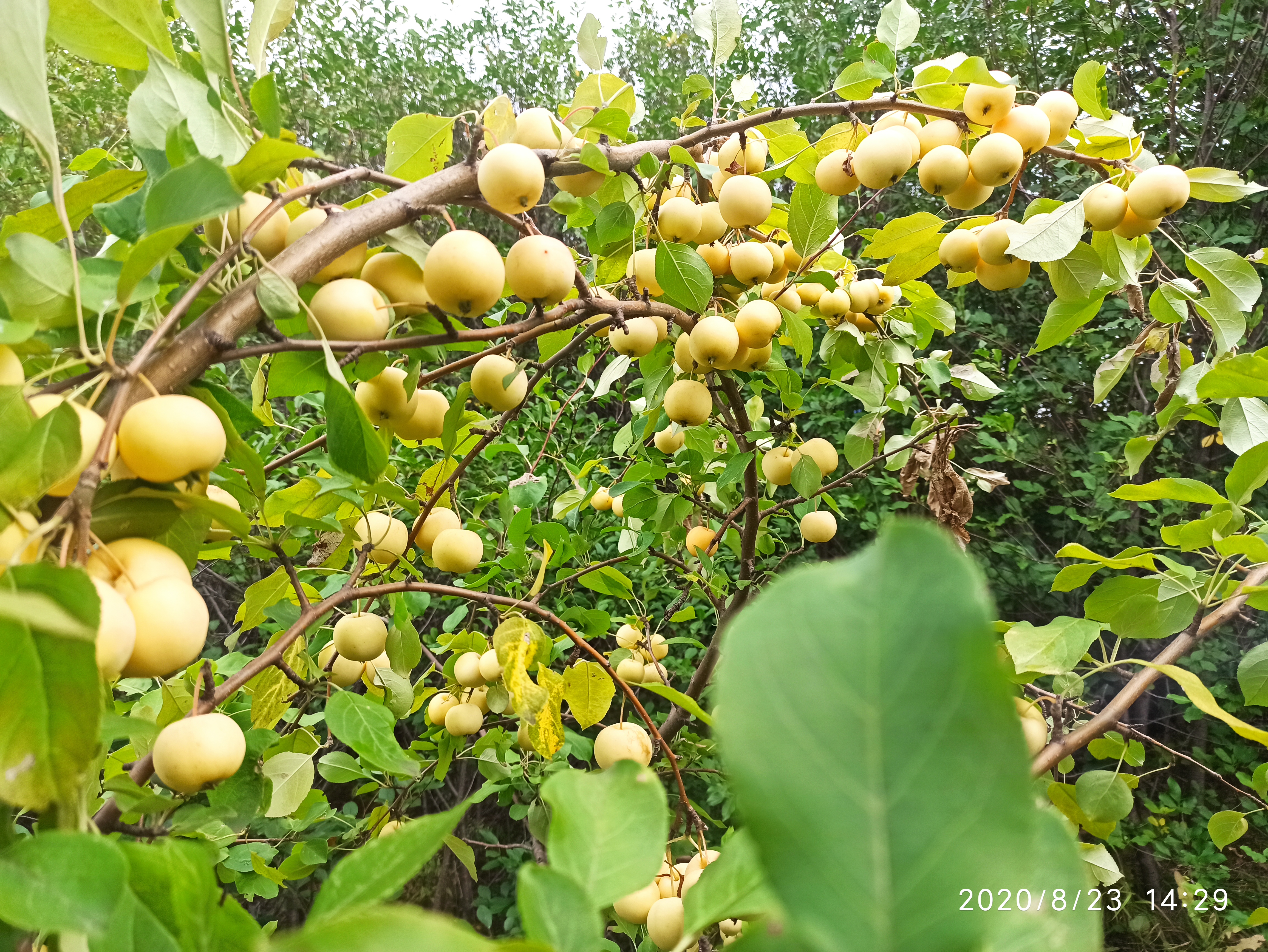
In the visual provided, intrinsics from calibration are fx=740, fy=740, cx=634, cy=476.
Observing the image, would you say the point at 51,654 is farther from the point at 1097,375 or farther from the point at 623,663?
the point at 1097,375

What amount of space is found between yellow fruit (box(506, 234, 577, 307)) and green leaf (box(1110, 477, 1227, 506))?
1.55ft

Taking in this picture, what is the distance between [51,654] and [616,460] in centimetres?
182

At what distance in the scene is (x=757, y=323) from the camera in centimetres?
67

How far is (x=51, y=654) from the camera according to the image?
0.69 ft

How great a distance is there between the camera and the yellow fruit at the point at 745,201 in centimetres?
64

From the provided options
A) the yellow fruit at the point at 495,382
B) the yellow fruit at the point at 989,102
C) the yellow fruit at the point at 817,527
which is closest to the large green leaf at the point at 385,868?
the yellow fruit at the point at 495,382

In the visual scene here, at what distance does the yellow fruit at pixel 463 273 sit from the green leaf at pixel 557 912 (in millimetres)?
284

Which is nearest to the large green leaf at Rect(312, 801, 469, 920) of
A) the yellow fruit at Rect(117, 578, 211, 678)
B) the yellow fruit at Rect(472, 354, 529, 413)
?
the yellow fruit at Rect(117, 578, 211, 678)

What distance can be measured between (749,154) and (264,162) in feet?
1.74

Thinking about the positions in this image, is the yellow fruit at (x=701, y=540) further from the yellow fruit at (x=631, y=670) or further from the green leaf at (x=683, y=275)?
the green leaf at (x=683, y=275)

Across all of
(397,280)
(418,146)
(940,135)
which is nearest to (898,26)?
(940,135)

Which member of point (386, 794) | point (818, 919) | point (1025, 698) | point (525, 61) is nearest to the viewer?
point (818, 919)

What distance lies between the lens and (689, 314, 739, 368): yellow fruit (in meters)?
0.64

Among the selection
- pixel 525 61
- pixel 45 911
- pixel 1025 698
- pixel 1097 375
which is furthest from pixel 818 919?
pixel 525 61
